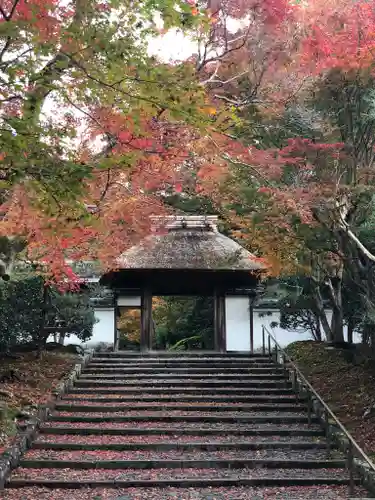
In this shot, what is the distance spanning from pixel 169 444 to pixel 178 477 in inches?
54.9

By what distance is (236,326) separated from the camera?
18.6m

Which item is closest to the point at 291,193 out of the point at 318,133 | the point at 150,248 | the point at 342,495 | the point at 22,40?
the point at 318,133

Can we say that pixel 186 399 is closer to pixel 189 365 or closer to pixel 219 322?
pixel 189 365

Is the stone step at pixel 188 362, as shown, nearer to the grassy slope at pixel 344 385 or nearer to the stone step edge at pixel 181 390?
the grassy slope at pixel 344 385

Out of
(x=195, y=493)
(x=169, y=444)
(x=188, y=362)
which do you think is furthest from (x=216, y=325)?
(x=195, y=493)

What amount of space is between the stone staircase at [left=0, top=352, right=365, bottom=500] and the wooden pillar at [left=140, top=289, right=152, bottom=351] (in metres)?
2.43

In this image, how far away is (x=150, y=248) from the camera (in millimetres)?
18203

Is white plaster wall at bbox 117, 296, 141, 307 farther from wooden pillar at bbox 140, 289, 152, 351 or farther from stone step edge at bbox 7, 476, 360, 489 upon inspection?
stone step edge at bbox 7, 476, 360, 489

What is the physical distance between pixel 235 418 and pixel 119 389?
10.9ft

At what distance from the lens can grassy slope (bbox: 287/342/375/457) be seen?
9.87m

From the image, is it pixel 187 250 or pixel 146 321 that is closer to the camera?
pixel 146 321

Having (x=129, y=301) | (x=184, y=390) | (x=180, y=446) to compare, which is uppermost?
(x=129, y=301)

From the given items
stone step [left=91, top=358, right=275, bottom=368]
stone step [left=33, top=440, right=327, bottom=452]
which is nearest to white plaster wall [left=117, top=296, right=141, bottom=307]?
stone step [left=91, top=358, right=275, bottom=368]

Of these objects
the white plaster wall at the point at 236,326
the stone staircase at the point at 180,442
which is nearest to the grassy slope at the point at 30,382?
the stone staircase at the point at 180,442
